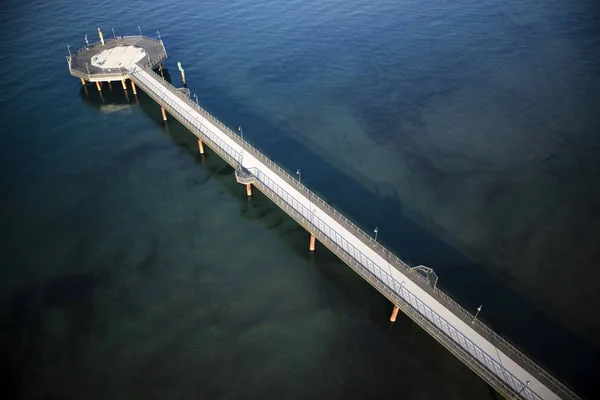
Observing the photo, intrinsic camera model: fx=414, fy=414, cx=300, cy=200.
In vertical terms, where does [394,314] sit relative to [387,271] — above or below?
below

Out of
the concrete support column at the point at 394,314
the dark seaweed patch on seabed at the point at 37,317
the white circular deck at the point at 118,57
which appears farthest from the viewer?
the white circular deck at the point at 118,57

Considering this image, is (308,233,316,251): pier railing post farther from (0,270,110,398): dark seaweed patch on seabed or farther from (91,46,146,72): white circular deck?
(91,46,146,72): white circular deck

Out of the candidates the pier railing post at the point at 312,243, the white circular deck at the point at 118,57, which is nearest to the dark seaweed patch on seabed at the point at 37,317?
the pier railing post at the point at 312,243

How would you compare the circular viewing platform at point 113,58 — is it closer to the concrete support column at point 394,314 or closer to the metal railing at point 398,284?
the metal railing at point 398,284

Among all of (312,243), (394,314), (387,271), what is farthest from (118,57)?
(394,314)

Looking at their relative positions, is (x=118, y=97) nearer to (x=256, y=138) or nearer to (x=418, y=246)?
(x=256, y=138)

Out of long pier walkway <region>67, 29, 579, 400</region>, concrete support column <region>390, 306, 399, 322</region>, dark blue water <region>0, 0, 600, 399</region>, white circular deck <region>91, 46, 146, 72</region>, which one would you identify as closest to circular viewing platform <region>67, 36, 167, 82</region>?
white circular deck <region>91, 46, 146, 72</region>

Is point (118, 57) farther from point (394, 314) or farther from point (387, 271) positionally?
point (394, 314)
